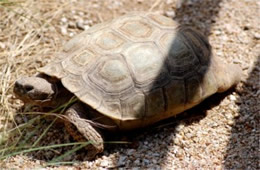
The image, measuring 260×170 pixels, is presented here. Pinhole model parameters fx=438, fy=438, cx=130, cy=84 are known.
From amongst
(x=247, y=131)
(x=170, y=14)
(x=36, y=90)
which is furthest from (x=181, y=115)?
(x=170, y=14)

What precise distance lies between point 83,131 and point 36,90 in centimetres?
48

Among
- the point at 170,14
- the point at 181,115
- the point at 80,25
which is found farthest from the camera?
the point at 170,14

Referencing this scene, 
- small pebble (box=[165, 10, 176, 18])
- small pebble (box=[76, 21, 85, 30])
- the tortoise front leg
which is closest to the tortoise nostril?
the tortoise front leg

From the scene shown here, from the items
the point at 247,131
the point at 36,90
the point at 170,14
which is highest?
the point at 36,90

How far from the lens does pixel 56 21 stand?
4512 mm

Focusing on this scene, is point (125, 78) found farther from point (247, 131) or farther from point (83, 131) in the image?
point (247, 131)

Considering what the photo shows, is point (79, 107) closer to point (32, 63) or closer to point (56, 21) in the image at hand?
point (32, 63)

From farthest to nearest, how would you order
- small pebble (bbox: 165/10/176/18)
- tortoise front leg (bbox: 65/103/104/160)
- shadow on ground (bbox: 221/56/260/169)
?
1. small pebble (bbox: 165/10/176/18)
2. tortoise front leg (bbox: 65/103/104/160)
3. shadow on ground (bbox: 221/56/260/169)

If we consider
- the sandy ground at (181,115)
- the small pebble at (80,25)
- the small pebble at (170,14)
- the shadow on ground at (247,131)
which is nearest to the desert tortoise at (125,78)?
the sandy ground at (181,115)

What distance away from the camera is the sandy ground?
324 centimetres

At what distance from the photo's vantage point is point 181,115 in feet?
11.9

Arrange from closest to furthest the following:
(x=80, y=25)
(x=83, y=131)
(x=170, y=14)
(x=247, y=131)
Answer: (x=83, y=131) < (x=247, y=131) < (x=80, y=25) < (x=170, y=14)

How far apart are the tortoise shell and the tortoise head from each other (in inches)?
4.5

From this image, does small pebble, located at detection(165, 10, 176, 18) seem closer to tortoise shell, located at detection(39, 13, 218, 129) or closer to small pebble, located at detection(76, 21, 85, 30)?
small pebble, located at detection(76, 21, 85, 30)
